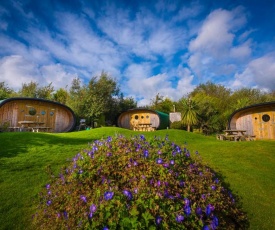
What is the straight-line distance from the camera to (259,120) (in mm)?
18516

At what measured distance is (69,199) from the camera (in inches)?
127

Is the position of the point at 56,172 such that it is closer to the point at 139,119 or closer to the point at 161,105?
the point at 139,119

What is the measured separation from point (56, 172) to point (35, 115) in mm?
17419

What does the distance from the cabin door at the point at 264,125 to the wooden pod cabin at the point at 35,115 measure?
69.6 ft

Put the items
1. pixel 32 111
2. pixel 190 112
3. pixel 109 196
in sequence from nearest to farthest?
pixel 109 196
pixel 32 111
pixel 190 112

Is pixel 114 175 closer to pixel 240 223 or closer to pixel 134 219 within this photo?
pixel 134 219

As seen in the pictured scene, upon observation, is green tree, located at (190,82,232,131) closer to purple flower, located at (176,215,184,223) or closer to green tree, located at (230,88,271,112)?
green tree, located at (230,88,271,112)

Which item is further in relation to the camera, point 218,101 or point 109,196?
point 218,101

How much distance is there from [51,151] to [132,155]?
211 inches

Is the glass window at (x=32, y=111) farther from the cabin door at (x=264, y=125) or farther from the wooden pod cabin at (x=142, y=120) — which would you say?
the cabin door at (x=264, y=125)

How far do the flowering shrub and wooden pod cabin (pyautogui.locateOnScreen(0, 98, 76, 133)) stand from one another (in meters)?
16.6

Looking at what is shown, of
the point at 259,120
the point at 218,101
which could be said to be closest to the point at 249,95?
the point at 218,101

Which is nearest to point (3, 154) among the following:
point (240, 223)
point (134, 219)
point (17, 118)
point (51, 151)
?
point (51, 151)

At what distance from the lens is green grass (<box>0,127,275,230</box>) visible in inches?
150
